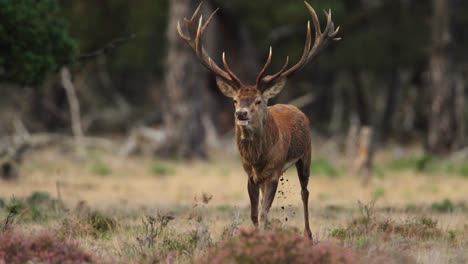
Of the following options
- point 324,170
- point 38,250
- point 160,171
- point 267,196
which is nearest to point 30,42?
point 267,196

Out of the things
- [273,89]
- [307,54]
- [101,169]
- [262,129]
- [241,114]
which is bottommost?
[101,169]

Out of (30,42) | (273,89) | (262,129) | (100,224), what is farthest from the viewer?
(30,42)

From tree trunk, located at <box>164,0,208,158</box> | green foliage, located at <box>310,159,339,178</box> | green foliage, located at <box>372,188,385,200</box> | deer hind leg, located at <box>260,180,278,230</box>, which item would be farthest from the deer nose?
tree trunk, located at <box>164,0,208,158</box>

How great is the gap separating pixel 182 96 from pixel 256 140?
16199 mm

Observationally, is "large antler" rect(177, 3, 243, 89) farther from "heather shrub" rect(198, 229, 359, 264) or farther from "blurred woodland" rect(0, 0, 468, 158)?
"blurred woodland" rect(0, 0, 468, 158)

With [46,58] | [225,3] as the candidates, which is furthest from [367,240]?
[225,3]

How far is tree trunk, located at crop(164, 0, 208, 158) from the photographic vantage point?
2500 cm

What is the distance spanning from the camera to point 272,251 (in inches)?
277

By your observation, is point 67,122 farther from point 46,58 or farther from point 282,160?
point 282,160

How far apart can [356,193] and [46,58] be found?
7.79 m

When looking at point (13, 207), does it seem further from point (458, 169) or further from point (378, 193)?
point (458, 169)

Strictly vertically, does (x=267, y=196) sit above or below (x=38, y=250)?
above

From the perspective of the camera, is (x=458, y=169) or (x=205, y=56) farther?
(x=458, y=169)

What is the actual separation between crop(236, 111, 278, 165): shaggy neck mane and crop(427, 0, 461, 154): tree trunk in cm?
1760
